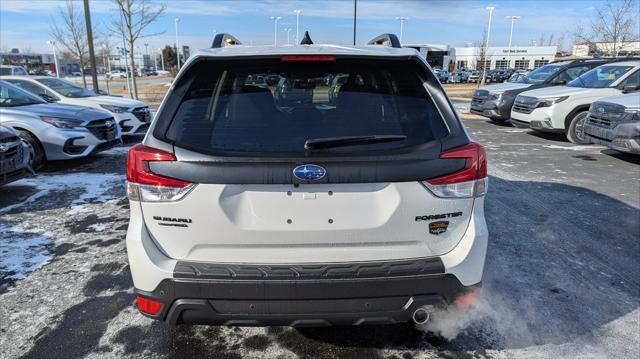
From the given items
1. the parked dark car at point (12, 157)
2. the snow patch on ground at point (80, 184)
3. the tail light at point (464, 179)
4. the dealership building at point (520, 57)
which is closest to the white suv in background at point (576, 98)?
the tail light at point (464, 179)

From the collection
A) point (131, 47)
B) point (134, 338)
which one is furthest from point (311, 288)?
point (131, 47)

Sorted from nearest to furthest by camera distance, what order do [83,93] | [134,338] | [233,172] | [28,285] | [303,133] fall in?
[233,172] < [303,133] < [134,338] < [28,285] < [83,93]

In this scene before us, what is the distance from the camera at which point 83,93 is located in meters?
11.1

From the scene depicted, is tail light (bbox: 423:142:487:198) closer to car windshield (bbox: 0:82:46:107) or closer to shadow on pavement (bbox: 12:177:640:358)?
shadow on pavement (bbox: 12:177:640:358)

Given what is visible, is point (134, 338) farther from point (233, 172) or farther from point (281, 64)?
point (281, 64)

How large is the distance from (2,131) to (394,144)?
5729 millimetres

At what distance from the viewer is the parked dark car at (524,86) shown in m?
12.7

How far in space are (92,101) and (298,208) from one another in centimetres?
989

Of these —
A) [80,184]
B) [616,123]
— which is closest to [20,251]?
[80,184]

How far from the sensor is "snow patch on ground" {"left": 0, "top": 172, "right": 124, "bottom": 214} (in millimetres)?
5898

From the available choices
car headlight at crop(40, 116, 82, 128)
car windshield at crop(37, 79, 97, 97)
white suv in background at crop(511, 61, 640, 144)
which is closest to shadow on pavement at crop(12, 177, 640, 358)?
car headlight at crop(40, 116, 82, 128)

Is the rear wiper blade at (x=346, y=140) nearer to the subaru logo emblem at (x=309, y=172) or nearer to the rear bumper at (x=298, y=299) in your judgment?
the subaru logo emblem at (x=309, y=172)

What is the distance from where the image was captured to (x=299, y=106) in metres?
2.35

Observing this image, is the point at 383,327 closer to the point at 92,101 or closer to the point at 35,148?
the point at 35,148
